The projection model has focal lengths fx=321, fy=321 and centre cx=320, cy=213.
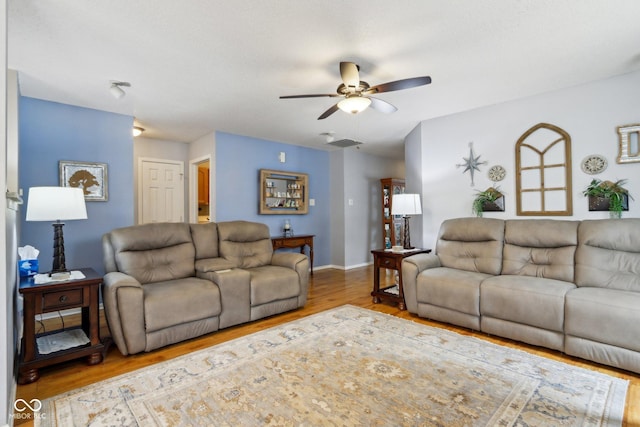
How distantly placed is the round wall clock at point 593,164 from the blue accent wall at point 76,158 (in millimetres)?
5190

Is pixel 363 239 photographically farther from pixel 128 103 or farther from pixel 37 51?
pixel 37 51

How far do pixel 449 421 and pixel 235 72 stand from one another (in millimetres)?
3025

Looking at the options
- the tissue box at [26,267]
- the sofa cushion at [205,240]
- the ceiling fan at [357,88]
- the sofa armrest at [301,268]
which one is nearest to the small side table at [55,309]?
the tissue box at [26,267]

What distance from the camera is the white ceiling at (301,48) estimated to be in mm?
2016

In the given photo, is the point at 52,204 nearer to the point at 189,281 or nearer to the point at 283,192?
the point at 189,281

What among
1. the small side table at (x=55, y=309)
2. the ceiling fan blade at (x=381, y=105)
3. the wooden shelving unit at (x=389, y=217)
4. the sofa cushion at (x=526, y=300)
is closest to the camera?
the small side table at (x=55, y=309)

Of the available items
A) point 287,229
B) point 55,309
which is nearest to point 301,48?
point 55,309

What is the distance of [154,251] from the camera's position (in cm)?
329

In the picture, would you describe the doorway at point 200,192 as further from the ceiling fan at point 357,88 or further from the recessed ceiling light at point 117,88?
the ceiling fan at point 357,88

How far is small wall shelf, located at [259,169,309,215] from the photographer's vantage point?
17.9ft

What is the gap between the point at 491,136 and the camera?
389 centimetres

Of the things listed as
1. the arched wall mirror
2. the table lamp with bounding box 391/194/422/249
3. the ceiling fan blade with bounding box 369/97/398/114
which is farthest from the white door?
the arched wall mirror

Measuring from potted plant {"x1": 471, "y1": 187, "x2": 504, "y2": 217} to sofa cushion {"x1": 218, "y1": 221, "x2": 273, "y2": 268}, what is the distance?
263cm

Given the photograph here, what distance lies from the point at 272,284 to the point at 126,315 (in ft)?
4.39
